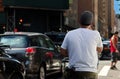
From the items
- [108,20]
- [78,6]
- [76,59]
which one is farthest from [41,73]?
[108,20]

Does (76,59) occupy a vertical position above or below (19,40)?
above

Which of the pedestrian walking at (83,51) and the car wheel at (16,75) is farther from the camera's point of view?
the car wheel at (16,75)

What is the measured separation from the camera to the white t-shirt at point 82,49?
5816 millimetres

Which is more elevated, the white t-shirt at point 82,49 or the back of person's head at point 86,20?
the back of person's head at point 86,20

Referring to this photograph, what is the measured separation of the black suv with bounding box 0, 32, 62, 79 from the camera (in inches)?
475

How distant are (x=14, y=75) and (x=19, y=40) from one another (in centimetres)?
282

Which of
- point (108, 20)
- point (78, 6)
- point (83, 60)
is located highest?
point (83, 60)

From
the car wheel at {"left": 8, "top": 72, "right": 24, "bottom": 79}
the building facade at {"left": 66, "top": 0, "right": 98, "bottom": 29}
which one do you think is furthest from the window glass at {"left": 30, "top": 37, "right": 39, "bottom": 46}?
the building facade at {"left": 66, "top": 0, "right": 98, "bottom": 29}

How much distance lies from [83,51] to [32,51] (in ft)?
21.2

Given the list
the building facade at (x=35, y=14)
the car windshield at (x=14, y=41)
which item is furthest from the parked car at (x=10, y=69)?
the building facade at (x=35, y=14)

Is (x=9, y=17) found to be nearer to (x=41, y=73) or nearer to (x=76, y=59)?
(x=41, y=73)

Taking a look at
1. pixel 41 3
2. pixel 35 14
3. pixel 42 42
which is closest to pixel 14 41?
pixel 42 42

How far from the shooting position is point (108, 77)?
1559 cm

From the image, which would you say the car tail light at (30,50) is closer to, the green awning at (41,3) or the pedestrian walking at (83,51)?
the pedestrian walking at (83,51)
